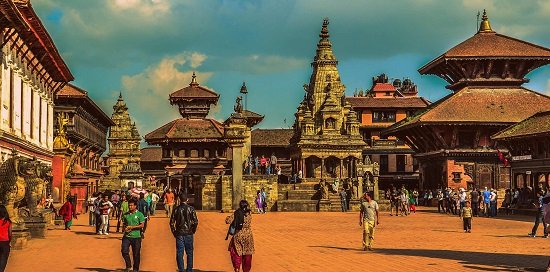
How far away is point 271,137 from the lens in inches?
3647

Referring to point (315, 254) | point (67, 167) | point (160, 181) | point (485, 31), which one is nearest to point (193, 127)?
point (160, 181)

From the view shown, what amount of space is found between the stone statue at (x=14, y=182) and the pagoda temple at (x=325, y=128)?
50172mm

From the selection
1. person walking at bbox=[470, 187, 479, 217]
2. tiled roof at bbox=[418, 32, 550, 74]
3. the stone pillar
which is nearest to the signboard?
person walking at bbox=[470, 187, 479, 217]

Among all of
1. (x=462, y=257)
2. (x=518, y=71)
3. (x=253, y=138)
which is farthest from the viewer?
(x=253, y=138)

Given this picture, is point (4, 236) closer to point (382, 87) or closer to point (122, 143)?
point (122, 143)

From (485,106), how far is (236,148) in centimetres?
2312

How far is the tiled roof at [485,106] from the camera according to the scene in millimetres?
57625

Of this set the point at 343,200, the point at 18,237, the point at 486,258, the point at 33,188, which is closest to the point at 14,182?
the point at 18,237

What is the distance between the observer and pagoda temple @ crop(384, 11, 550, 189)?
188 feet

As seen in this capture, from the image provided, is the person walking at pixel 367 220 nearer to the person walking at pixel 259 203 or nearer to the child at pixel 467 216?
the child at pixel 467 216

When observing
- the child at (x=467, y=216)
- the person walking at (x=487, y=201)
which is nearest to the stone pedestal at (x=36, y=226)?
the child at (x=467, y=216)

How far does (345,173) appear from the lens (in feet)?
239

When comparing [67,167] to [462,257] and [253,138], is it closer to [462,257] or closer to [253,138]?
[462,257]

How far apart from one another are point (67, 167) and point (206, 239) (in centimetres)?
1794
